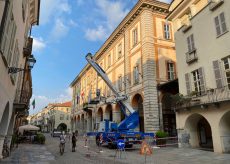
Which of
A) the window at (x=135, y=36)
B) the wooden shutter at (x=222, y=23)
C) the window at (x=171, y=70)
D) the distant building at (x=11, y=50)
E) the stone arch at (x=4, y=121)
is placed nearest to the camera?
the distant building at (x=11, y=50)

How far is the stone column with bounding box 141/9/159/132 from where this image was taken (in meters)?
22.1

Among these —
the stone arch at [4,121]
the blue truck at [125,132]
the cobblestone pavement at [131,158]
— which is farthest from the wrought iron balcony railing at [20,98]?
the blue truck at [125,132]

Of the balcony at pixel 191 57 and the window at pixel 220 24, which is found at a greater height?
the window at pixel 220 24

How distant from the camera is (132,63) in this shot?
88.6ft

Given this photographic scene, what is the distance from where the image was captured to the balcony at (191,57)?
16094 millimetres

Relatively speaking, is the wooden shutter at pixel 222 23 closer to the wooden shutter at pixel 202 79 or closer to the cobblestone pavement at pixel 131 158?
the wooden shutter at pixel 202 79

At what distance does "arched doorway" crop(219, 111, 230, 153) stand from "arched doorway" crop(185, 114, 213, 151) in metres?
2.77

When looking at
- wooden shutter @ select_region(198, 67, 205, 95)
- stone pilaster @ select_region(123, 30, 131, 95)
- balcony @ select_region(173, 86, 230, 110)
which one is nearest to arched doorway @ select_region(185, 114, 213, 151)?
balcony @ select_region(173, 86, 230, 110)

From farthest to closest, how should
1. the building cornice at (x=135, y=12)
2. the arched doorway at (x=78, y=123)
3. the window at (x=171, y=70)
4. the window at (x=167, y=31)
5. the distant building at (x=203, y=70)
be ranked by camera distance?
the arched doorway at (x=78, y=123) → the window at (x=167, y=31) → the building cornice at (x=135, y=12) → the window at (x=171, y=70) → the distant building at (x=203, y=70)

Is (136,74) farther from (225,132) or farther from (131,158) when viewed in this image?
(131,158)

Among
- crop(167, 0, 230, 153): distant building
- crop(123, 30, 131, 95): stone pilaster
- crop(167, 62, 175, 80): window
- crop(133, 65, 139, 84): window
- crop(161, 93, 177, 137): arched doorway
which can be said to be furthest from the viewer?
crop(123, 30, 131, 95): stone pilaster

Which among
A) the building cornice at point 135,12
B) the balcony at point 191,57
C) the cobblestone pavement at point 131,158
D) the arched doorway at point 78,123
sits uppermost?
the building cornice at point 135,12

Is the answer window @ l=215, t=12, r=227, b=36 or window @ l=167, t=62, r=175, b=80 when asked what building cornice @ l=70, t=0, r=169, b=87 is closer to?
window @ l=167, t=62, r=175, b=80

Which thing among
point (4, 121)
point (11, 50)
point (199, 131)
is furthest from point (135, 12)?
point (4, 121)
